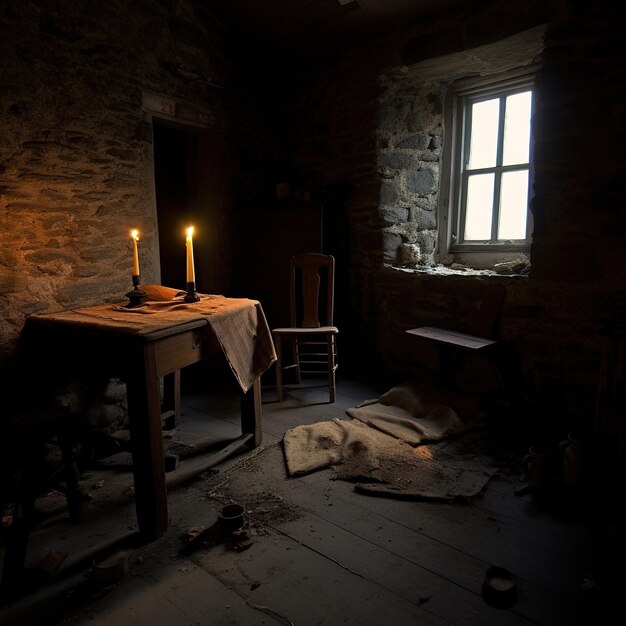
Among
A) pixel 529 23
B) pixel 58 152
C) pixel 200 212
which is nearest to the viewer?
pixel 58 152

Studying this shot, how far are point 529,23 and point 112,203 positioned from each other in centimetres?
307

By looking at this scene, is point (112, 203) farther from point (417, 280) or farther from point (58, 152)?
point (417, 280)

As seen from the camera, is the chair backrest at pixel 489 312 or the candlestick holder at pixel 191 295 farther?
the chair backrest at pixel 489 312

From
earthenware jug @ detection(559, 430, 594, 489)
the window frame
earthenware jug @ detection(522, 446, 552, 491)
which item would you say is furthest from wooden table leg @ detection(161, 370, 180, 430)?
the window frame

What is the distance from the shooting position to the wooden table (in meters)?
2.05

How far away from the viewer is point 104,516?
2.29 m

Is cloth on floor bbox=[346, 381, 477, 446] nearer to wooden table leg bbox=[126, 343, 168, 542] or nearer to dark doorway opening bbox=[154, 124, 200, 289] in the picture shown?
wooden table leg bbox=[126, 343, 168, 542]

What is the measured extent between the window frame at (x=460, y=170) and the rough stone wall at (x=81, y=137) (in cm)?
227

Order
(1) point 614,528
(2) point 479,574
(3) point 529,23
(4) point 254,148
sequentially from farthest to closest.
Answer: (4) point 254,148 < (3) point 529,23 < (1) point 614,528 < (2) point 479,574

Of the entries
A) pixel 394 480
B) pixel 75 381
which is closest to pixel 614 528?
pixel 394 480

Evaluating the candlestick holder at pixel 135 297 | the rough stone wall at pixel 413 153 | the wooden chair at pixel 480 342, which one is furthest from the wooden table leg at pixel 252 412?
the rough stone wall at pixel 413 153

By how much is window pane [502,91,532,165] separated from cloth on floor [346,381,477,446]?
205 centimetres

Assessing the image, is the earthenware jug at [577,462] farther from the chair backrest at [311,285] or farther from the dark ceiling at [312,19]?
the dark ceiling at [312,19]

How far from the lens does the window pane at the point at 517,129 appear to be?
382 centimetres
